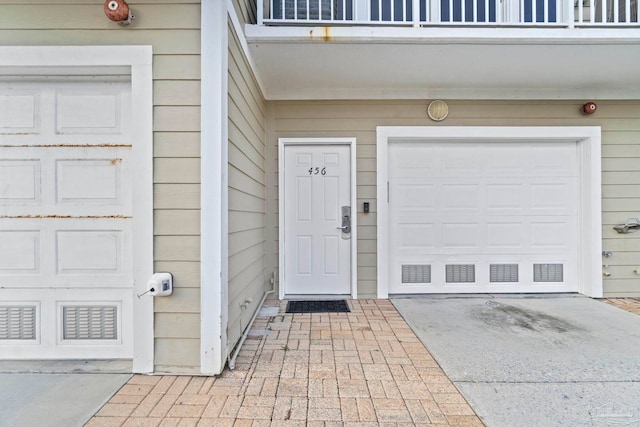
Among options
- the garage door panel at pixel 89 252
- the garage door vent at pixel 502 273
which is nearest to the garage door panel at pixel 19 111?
the garage door panel at pixel 89 252

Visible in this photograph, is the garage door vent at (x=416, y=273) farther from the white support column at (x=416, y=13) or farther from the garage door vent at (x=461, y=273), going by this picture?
the white support column at (x=416, y=13)

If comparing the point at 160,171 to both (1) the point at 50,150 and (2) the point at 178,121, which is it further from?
(1) the point at 50,150

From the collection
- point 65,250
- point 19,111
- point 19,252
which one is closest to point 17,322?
point 19,252

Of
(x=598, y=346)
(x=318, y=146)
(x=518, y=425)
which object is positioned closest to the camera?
(x=518, y=425)

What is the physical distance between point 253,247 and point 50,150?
162 cm

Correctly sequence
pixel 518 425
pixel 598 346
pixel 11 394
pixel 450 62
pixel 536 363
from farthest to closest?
pixel 450 62 → pixel 598 346 → pixel 536 363 → pixel 11 394 → pixel 518 425

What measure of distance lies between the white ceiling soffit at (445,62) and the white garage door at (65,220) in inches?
56.1

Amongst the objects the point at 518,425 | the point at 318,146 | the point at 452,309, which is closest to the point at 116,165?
the point at 318,146

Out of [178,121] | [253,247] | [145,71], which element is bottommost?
[253,247]

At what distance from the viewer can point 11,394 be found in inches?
68.6

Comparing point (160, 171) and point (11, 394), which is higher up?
point (160, 171)

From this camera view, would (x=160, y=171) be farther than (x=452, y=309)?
No

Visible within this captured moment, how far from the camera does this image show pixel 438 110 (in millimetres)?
3545

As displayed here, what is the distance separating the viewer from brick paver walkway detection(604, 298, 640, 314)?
3.18 metres
